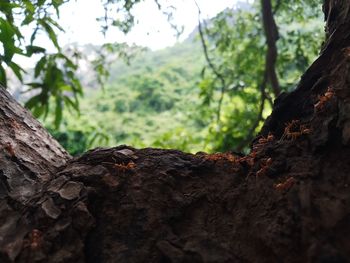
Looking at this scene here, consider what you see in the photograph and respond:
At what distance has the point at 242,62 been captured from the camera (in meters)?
4.87

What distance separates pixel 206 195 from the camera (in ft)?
4.52

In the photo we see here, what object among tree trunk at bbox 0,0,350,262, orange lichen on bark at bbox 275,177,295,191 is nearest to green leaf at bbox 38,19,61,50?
tree trunk at bbox 0,0,350,262

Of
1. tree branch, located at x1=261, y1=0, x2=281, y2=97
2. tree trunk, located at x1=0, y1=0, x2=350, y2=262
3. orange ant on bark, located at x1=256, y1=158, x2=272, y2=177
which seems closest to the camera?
tree trunk, located at x1=0, y1=0, x2=350, y2=262

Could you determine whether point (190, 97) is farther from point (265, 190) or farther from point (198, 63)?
point (265, 190)

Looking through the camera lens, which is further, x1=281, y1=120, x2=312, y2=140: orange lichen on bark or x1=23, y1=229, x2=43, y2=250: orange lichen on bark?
x1=281, y1=120, x2=312, y2=140: orange lichen on bark

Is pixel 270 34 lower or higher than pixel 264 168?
higher

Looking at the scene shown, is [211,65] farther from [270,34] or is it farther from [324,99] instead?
[324,99]

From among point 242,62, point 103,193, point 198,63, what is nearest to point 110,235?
point 103,193

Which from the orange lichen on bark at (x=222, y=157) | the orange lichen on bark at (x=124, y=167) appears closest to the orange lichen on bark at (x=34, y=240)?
the orange lichen on bark at (x=124, y=167)

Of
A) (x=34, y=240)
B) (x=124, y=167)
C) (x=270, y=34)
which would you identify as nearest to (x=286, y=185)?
(x=124, y=167)

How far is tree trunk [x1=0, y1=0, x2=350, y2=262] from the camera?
1.14 meters

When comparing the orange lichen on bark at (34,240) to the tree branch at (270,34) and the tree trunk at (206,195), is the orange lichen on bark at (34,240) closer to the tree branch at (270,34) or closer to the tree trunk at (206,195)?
the tree trunk at (206,195)

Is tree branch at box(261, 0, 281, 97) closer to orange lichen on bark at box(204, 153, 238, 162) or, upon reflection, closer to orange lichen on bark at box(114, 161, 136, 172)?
orange lichen on bark at box(204, 153, 238, 162)

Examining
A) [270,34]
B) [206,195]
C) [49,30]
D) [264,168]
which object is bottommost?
[206,195]
